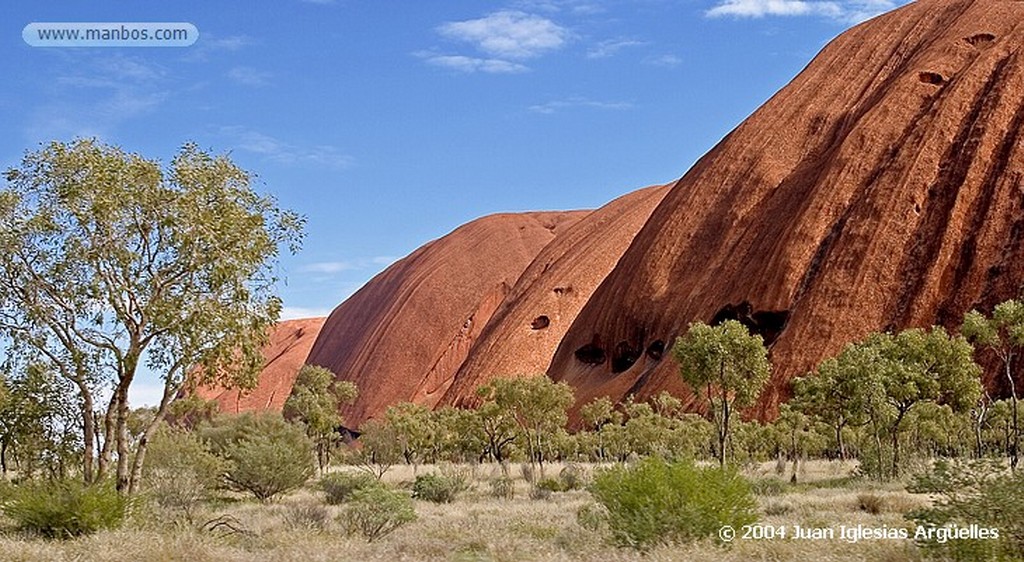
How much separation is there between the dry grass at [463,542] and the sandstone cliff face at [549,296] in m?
62.8

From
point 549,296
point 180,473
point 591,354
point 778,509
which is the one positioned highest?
point 549,296

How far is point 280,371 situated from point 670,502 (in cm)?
12791

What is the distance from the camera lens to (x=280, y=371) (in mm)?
135125

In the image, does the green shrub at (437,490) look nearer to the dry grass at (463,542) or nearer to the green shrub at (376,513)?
the dry grass at (463,542)

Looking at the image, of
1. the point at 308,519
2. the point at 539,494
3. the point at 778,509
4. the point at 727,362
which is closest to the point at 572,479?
the point at 539,494

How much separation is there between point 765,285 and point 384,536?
4589cm

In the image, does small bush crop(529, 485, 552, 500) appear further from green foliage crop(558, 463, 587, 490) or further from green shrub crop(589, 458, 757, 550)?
green shrub crop(589, 458, 757, 550)

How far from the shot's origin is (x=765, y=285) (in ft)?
190

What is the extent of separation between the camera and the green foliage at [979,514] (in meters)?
9.82

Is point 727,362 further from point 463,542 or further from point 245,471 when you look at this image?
point 463,542

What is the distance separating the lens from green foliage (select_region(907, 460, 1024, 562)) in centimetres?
982

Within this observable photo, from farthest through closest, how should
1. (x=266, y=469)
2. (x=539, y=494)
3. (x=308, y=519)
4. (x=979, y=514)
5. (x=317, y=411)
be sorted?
(x=317, y=411) < (x=266, y=469) < (x=539, y=494) < (x=308, y=519) < (x=979, y=514)

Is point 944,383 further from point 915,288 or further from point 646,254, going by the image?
point 646,254

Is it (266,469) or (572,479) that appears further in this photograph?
(572,479)
